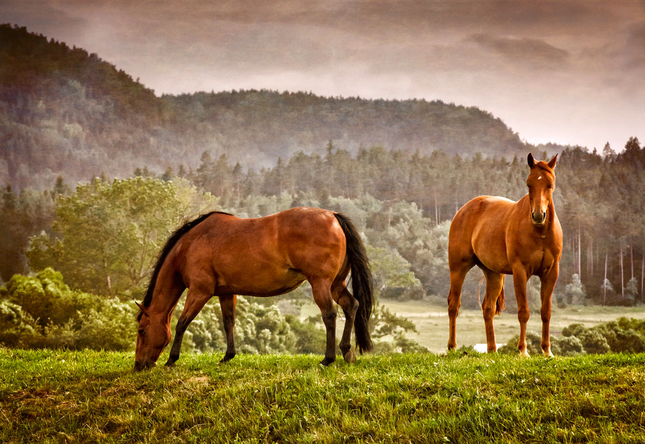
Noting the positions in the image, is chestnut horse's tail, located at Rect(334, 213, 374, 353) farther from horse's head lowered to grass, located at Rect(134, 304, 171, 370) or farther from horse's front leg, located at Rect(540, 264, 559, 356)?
horse's head lowered to grass, located at Rect(134, 304, 171, 370)

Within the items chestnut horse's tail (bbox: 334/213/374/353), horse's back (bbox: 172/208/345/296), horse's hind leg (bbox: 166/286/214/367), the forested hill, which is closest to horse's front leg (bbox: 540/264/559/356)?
chestnut horse's tail (bbox: 334/213/374/353)

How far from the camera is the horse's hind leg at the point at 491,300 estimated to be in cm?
920

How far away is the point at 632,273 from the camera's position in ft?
204

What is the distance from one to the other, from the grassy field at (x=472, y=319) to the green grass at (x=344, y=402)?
1755 inches

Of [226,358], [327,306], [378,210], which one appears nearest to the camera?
[327,306]

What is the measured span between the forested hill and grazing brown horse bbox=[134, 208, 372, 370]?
73.8 meters

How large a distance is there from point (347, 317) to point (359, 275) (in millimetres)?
688

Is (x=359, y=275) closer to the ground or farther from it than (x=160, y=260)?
closer to the ground

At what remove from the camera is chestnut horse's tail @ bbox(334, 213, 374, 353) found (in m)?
7.84

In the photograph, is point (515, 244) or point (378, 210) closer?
point (515, 244)

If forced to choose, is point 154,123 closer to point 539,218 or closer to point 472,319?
point 472,319

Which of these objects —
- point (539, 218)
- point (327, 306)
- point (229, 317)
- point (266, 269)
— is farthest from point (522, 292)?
point (229, 317)

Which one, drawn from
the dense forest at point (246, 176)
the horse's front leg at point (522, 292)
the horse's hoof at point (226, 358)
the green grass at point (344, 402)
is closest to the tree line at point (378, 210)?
the dense forest at point (246, 176)

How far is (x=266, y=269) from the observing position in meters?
7.84
